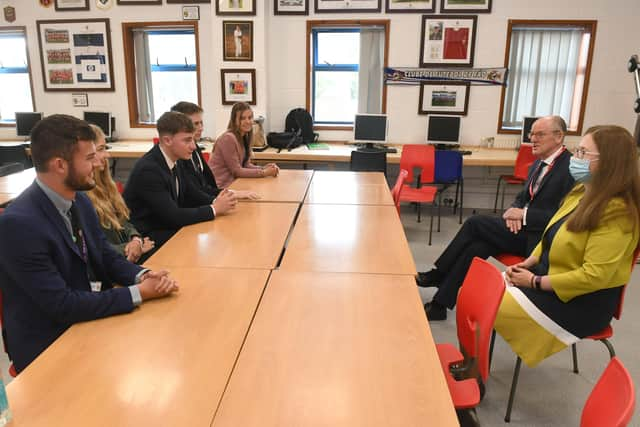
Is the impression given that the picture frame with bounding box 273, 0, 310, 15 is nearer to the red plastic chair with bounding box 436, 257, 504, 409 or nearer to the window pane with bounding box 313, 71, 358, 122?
the window pane with bounding box 313, 71, 358, 122

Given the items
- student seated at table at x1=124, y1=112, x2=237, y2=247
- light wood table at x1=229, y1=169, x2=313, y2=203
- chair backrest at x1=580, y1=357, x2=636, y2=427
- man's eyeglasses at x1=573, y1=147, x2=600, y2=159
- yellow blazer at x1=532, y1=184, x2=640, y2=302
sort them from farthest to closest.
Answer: light wood table at x1=229, y1=169, x2=313, y2=203 → student seated at table at x1=124, y1=112, x2=237, y2=247 → man's eyeglasses at x1=573, y1=147, x2=600, y2=159 → yellow blazer at x1=532, y1=184, x2=640, y2=302 → chair backrest at x1=580, y1=357, x2=636, y2=427

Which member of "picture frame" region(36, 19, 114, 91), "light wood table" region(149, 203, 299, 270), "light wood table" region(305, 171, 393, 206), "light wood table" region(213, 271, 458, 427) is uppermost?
"picture frame" region(36, 19, 114, 91)

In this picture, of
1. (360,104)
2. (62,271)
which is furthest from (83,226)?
(360,104)

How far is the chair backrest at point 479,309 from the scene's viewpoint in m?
1.47

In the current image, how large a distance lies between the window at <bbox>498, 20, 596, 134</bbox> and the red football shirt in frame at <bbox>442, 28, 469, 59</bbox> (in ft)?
1.55

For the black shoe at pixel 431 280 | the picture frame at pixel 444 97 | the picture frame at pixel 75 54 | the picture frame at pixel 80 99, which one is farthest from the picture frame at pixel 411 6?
the picture frame at pixel 80 99

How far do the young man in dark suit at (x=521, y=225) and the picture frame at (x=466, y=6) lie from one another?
284 cm

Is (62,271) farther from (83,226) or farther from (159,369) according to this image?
(159,369)

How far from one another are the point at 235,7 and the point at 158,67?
1.39m

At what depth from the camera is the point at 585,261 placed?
1835mm

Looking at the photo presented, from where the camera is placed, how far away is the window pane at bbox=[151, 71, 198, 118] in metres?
5.78

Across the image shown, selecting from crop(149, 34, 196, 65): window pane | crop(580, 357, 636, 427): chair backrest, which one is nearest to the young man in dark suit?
crop(580, 357, 636, 427): chair backrest

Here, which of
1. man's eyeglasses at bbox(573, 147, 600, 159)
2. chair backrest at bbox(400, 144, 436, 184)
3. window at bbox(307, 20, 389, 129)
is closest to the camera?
man's eyeglasses at bbox(573, 147, 600, 159)

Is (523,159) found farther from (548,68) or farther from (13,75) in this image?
(13,75)
